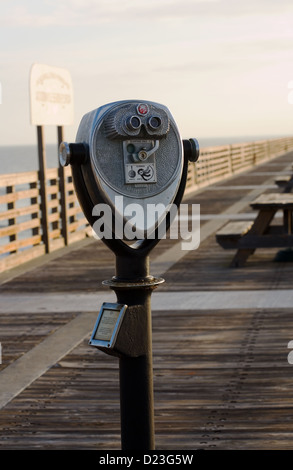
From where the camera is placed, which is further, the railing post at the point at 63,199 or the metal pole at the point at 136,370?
the railing post at the point at 63,199

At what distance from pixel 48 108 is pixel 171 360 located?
6565mm

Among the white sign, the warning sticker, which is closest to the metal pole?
the warning sticker

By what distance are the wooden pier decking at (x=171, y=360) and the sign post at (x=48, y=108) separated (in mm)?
1634

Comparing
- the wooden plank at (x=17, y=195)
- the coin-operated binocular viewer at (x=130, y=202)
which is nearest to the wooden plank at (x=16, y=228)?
the wooden plank at (x=17, y=195)

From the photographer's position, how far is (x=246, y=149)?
34656 mm

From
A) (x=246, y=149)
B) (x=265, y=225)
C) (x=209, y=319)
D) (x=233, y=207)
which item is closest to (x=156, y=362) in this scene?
(x=209, y=319)

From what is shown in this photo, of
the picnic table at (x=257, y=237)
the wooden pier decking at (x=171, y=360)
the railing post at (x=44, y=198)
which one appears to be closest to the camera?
the wooden pier decking at (x=171, y=360)

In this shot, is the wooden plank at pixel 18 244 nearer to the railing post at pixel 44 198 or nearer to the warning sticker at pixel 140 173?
the railing post at pixel 44 198

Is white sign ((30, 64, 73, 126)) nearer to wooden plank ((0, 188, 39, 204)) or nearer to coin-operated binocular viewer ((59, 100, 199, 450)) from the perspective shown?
wooden plank ((0, 188, 39, 204))

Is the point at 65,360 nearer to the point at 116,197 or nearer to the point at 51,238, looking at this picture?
the point at 116,197

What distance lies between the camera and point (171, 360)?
5.81 m

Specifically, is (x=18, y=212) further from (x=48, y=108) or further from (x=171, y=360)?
(x=171, y=360)

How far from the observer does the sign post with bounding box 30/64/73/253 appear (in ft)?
37.5

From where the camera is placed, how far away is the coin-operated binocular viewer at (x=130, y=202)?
3127mm
